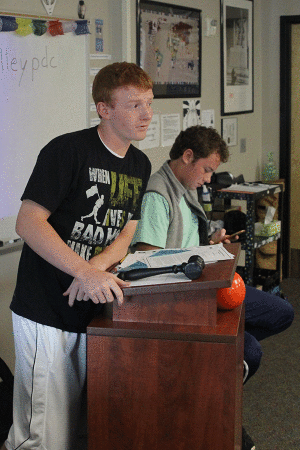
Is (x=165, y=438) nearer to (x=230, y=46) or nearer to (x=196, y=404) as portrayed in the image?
(x=196, y=404)

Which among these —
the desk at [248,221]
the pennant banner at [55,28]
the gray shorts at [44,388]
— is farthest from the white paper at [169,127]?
the gray shorts at [44,388]

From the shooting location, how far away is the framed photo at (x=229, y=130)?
4469 millimetres

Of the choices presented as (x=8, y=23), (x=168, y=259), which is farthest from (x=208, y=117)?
(x=168, y=259)

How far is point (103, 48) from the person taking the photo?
3088mm

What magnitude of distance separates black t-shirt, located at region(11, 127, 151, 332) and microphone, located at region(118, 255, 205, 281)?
7.6 inches

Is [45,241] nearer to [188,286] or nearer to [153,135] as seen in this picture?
[188,286]

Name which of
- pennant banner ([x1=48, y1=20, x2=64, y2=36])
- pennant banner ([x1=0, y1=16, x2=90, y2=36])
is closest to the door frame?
pennant banner ([x1=0, y1=16, x2=90, y2=36])

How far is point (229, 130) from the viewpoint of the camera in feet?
14.9

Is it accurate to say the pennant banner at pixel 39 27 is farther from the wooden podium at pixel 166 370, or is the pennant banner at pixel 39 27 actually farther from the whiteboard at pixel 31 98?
the wooden podium at pixel 166 370

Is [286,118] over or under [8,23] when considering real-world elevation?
under

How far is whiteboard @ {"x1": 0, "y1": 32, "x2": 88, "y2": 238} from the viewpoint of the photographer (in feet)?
7.93

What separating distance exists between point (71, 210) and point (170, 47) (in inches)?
92.0

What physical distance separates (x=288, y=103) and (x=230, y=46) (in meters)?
0.83

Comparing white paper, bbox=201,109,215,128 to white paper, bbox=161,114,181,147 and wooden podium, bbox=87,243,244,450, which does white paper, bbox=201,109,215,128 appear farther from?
wooden podium, bbox=87,243,244,450
